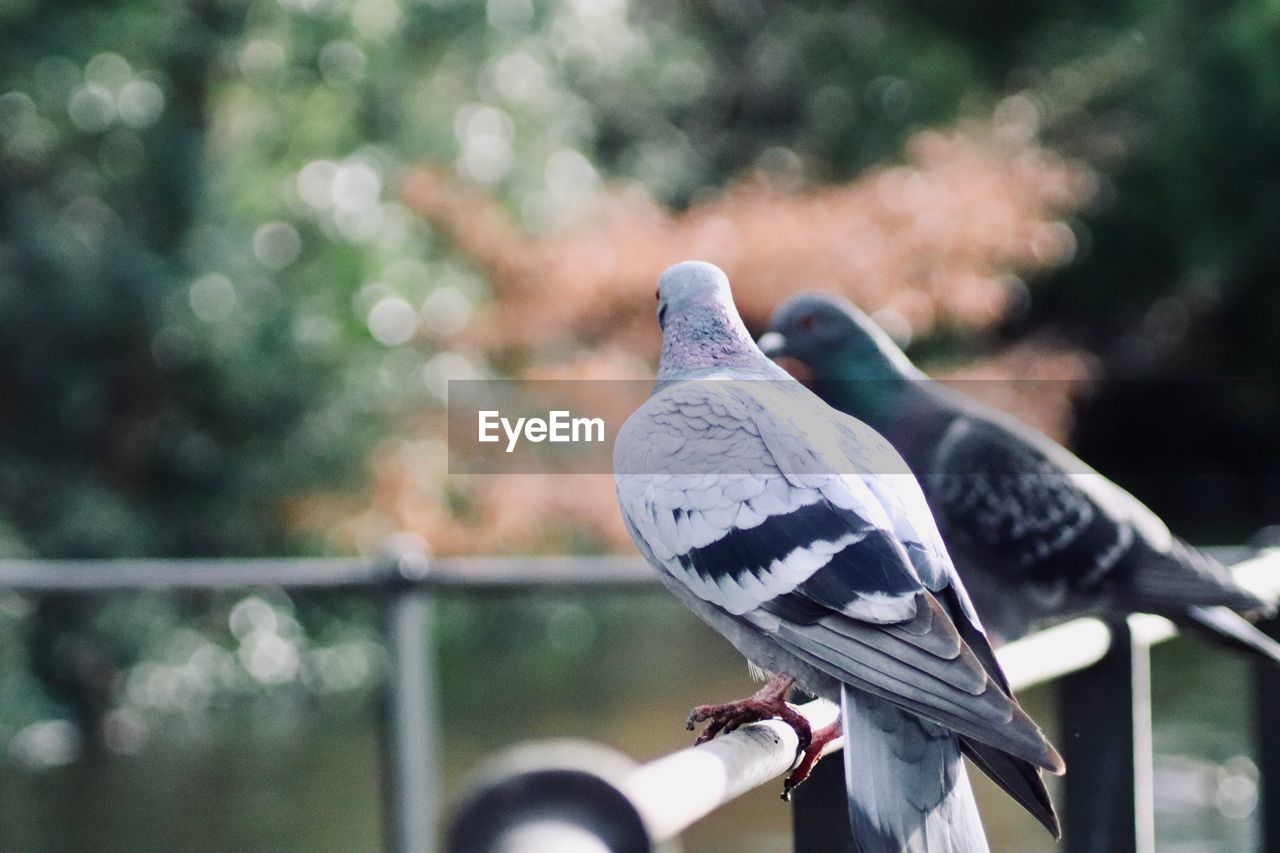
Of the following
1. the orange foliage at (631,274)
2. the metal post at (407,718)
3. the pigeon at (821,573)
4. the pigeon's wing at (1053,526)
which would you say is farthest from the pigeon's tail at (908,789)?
the orange foliage at (631,274)

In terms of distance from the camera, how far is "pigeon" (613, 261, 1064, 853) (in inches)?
29.4

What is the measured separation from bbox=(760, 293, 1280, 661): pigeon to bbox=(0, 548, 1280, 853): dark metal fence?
6cm

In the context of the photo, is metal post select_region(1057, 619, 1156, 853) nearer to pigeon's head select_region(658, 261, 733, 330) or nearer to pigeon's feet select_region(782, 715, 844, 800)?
pigeon's feet select_region(782, 715, 844, 800)

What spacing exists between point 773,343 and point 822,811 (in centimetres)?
42

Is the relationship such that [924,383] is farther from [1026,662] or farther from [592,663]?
[592,663]

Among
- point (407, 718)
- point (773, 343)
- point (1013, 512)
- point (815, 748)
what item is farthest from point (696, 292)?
point (407, 718)

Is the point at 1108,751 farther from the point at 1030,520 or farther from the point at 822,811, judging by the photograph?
the point at 822,811

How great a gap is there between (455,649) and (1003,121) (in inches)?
148

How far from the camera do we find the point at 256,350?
4.58 metres

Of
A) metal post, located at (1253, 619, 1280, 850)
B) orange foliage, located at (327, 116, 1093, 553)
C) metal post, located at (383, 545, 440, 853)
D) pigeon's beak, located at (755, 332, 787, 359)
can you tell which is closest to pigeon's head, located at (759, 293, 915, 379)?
pigeon's beak, located at (755, 332, 787, 359)

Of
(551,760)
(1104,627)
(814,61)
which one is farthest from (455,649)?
(551,760)

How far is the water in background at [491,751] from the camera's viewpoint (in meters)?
4.52

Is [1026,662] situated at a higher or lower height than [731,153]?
lower

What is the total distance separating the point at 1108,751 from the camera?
1.45 metres
